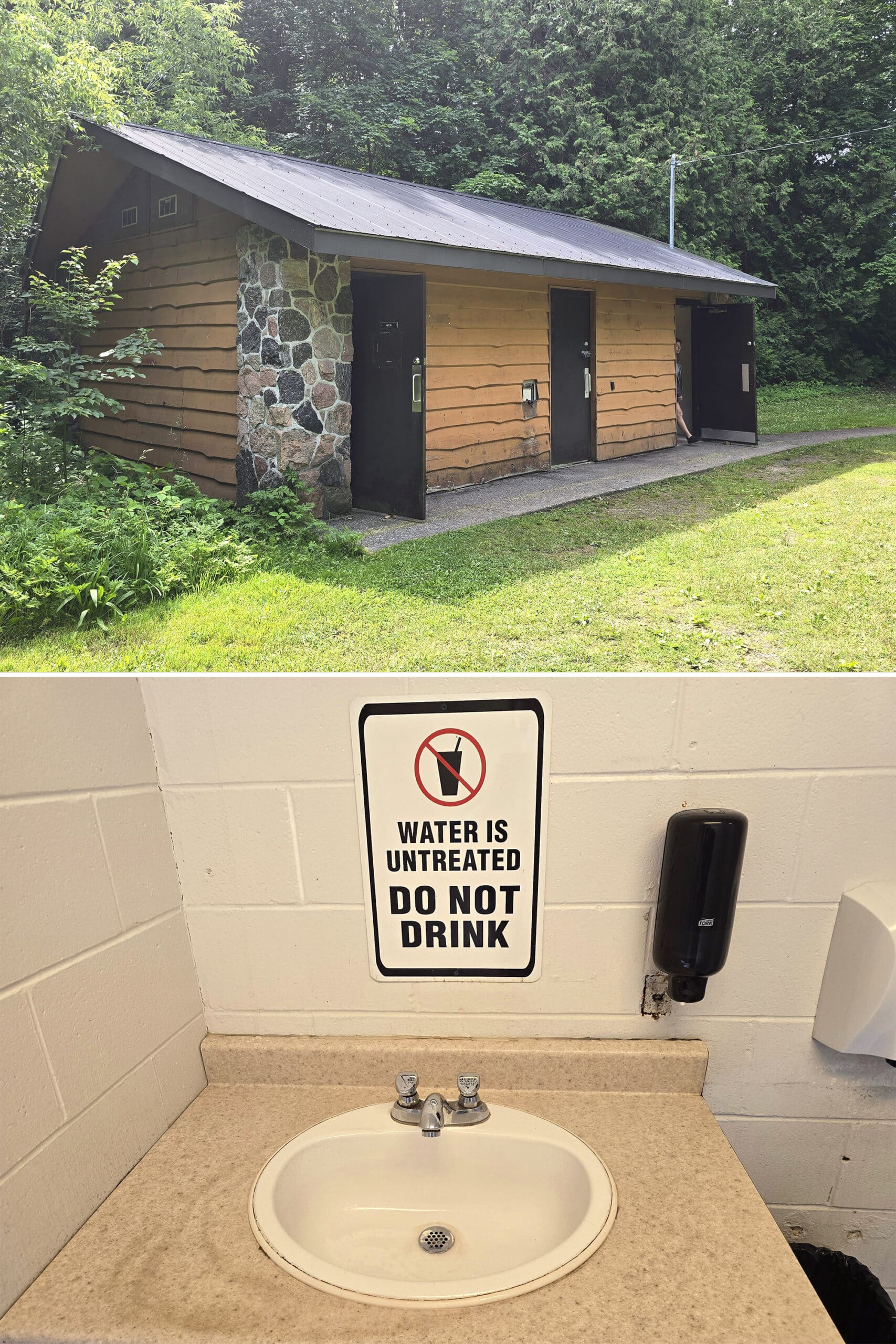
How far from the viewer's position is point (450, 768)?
1532 millimetres

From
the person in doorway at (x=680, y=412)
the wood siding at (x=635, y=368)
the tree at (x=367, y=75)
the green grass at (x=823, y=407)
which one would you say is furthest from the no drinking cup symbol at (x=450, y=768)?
the green grass at (x=823, y=407)

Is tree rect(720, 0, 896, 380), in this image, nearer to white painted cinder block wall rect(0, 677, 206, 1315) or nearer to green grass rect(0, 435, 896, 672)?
green grass rect(0, 435, 896, 672)

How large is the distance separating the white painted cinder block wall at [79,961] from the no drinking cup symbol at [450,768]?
1.70ft

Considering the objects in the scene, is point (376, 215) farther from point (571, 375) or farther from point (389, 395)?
point (571, 375)

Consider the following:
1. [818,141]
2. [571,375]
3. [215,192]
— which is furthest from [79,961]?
[818,141]

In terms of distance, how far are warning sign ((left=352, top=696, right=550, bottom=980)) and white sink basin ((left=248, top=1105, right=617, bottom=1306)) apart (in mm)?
275

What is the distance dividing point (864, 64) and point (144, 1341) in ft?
30.9

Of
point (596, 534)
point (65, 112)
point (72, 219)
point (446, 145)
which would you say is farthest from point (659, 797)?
point (72, 219)

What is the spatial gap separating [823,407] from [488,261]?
7.10 m

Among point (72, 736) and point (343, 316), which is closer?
point (72, 736)

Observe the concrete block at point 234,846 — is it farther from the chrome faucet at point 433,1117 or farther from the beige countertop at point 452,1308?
the chrome faucet at point 433,1117

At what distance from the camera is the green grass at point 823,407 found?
9.10 m

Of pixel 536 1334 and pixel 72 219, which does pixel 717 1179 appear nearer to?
pixel 536 1334

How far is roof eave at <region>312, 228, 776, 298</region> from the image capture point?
391 centimetres
